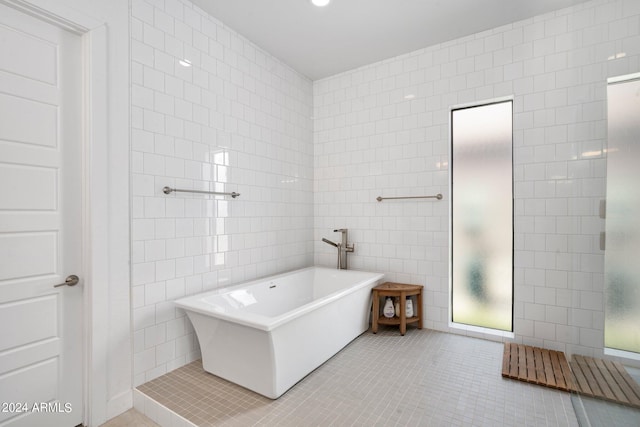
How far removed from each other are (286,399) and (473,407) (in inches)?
45.0

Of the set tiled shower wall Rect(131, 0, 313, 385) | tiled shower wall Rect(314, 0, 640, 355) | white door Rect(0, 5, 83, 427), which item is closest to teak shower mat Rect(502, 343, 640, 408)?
tiled shower wall Rect(314, 0, 640, 355)

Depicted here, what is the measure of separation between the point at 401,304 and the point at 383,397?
3.56 feet

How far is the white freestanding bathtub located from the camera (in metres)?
1.92

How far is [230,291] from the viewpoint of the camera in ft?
8.30

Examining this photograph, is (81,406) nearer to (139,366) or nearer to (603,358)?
(139,366)

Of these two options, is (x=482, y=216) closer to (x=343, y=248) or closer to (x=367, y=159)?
(x=367, y=159)

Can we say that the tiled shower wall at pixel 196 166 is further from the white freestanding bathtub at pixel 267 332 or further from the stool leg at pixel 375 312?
the stool leg at pixel 375 312

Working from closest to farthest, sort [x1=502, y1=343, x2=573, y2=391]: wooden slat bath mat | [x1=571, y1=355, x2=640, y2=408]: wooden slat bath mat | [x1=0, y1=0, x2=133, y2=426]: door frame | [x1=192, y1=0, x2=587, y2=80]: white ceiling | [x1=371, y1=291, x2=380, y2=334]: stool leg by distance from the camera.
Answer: [x1=571, y1=355, x2=640, y2=408]: wooden slat bath mat, [x1=0, y1=0, x2=133, y2=426]: door frame, [x1=502, y1=343, x2=573, y2=391]: wooden slat bath mat, [x1=192, y1=0, x2=587, y2=80]: white ceiling, [x1=371, y1=291, x2=380, y2=334]: stool leg

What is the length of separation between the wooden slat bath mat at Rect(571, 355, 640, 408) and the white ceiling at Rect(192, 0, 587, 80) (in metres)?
2.67

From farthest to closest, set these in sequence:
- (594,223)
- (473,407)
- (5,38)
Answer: (594,223), (473,407), (5,38)

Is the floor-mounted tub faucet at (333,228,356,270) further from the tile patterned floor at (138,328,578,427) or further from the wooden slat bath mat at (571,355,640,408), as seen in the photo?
the wooden slat bath mat at (571,355,640,408)

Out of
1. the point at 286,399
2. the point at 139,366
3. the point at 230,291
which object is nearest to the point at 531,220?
the point at 286,399

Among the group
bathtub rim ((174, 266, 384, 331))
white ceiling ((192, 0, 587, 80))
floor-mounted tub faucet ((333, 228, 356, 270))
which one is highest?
white ceiling ((192, 0, 587, 80))

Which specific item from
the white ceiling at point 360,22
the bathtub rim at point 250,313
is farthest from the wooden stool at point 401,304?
the white ceiling at point 360,22
